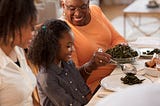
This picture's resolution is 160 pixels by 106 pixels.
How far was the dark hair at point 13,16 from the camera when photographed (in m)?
1.07

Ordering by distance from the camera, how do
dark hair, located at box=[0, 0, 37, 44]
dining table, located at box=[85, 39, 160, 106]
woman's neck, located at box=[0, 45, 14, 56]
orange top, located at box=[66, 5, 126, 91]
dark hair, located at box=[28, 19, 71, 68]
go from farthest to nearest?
orange top, located at box=[66, 5, 126, 91]
dark hair, located at box=[28, 19, 71, 68]
dining table, located at box=[85, 39, 160, 106]
woman's neck, located at box=[0, 45, 14, 56]
dark hair, located at box=[0, 0, 37, 44]

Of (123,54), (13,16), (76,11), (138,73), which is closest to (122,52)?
(123,54)

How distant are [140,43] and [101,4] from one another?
14.8 ft

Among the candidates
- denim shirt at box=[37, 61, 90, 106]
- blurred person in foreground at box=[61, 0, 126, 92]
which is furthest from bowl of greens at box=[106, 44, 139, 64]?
denim shirt at box=[37, 61, 90, 106]

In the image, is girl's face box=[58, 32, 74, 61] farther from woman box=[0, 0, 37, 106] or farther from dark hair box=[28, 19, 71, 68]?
woman box=[0, 0, 37, 106]

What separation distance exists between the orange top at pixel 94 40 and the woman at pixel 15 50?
0.52 m

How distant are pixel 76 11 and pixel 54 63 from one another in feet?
1.55

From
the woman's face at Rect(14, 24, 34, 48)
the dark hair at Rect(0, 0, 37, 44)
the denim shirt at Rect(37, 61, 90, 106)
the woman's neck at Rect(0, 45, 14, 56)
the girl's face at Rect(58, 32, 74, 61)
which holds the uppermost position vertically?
the dark hair at Rect(0, 0, 37, 44)

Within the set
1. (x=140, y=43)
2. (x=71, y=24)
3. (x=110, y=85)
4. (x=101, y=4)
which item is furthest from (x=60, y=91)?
(x=101, y=4)

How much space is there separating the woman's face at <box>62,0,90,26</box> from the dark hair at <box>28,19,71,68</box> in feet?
1.16

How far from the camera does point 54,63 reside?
5.08 feet

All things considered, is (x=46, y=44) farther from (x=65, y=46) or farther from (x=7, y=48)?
(x=7, y=48)

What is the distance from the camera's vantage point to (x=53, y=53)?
1.53m

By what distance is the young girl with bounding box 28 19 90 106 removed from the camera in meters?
1.50
